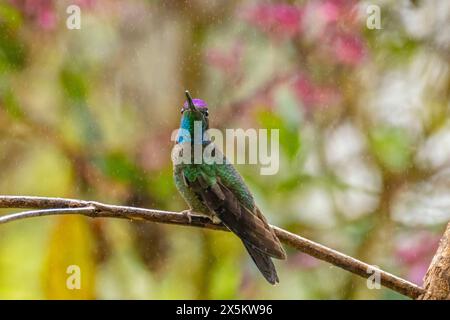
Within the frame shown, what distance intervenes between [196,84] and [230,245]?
0.55 meters

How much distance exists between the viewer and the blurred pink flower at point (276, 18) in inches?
93.4

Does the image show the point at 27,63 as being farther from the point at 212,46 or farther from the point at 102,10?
the point at 212,46

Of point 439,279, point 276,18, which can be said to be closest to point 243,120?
point 276,18

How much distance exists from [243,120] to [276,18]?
1.16 feet

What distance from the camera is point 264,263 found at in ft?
4.03

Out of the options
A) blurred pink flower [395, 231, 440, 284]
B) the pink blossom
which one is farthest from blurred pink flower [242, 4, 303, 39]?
blurred pink flower [395, 231, 440, 284]

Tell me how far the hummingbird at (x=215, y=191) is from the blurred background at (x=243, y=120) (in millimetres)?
759

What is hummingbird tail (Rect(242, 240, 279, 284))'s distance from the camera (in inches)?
48.0

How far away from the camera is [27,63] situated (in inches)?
95.5

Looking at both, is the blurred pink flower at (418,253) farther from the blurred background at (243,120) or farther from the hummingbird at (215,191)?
the hummingbird at (215,191)

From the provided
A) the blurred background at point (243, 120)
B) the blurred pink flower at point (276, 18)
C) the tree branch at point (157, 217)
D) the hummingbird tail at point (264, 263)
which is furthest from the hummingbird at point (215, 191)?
the blurred pink flower at point (276, 18)

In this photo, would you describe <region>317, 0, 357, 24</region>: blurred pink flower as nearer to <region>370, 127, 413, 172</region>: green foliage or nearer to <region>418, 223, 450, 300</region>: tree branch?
<region>370, 127, 413, 172</region>: green foliage

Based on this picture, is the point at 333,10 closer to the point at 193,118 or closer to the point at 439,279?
the point at 193,118

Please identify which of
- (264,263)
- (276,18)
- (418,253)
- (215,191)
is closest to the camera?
(264,263)
